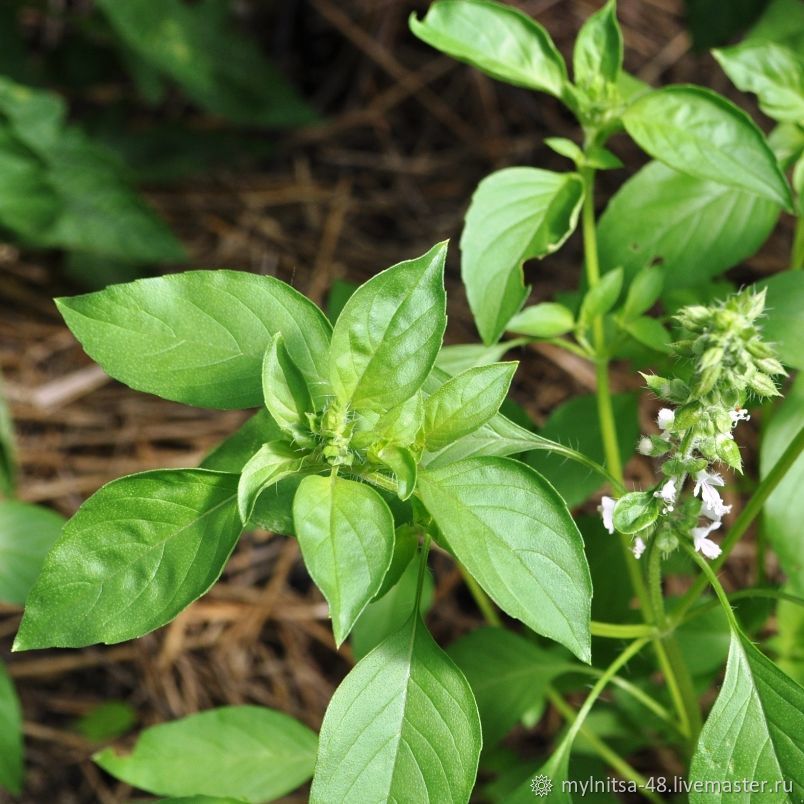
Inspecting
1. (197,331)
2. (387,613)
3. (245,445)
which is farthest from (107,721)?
(197,331)

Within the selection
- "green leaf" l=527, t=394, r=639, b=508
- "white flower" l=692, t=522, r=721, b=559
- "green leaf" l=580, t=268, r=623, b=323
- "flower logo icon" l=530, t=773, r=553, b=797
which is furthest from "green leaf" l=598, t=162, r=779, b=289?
"flower logo icon" l=530, t=773, r=553, b=797

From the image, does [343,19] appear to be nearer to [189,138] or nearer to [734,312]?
[189,138]

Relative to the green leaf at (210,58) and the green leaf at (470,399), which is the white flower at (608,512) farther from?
the green leaf at (210,58)

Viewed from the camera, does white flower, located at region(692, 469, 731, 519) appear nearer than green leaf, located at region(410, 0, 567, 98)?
Yes

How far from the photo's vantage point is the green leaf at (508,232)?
1.16 m

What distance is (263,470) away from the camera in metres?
0.93

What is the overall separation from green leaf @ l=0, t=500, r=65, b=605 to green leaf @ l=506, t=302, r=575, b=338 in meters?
0.85

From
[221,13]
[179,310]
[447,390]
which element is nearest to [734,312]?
[447,390]

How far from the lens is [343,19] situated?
2.66 meters

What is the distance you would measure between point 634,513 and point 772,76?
2.39 ft

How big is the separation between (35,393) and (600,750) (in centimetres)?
161

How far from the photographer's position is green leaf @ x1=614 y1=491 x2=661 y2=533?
0.95 metres

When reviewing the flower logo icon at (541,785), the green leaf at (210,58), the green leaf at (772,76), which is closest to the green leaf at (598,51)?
the green leaf at (772,76)

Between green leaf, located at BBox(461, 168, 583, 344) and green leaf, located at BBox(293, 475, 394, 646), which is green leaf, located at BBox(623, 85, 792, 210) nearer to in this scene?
green leaf, located at BBox(461, 168, 583, 344)
